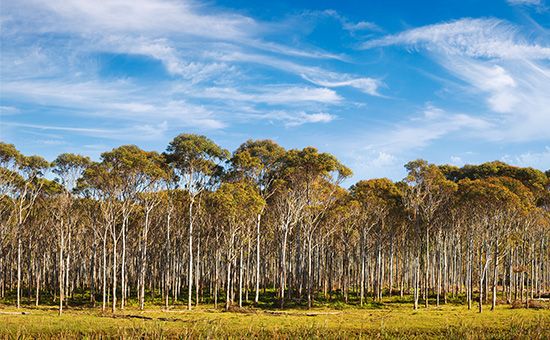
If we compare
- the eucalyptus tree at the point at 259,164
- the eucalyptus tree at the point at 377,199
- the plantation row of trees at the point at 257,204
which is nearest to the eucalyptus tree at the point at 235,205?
the plantation row of trees at the point at 257,204

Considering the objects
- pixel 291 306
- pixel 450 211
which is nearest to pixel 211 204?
pixel 291 306

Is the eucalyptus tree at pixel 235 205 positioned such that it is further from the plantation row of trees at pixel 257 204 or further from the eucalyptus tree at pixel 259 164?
the eucalyptus tree at pixel 259 164

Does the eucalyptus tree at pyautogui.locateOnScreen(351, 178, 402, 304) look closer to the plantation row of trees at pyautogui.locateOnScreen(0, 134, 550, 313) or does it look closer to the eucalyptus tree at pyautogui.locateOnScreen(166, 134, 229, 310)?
the plantation row of trees at pyautogui.locateOnScreen(0, 134, 550, 313)

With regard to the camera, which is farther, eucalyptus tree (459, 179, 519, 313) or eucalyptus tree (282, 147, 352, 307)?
eucalyptus tree (282, 147, 352, 307)

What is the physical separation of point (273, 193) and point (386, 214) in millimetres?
14084

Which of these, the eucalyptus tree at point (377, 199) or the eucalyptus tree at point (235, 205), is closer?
the eucalyptus tree at point (235, 205)

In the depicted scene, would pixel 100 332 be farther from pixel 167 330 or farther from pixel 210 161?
pixel 210 161

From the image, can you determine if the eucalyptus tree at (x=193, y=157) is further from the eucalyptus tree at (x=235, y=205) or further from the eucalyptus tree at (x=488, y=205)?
the eucalyptus tree at (x=488, y=205)

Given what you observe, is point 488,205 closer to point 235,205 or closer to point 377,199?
point 377,199

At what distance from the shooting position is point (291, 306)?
4734cm

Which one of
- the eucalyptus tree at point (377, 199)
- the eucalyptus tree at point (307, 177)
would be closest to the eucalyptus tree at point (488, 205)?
the eucalyptus tree at point (377, 199)

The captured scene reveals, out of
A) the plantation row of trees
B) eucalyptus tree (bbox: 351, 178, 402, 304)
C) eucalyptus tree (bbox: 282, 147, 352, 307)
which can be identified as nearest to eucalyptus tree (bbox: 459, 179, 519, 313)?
the plantation row of trees

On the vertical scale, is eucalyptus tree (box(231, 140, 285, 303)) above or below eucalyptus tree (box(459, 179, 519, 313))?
above

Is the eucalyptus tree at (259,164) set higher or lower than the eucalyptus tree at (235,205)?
higher
